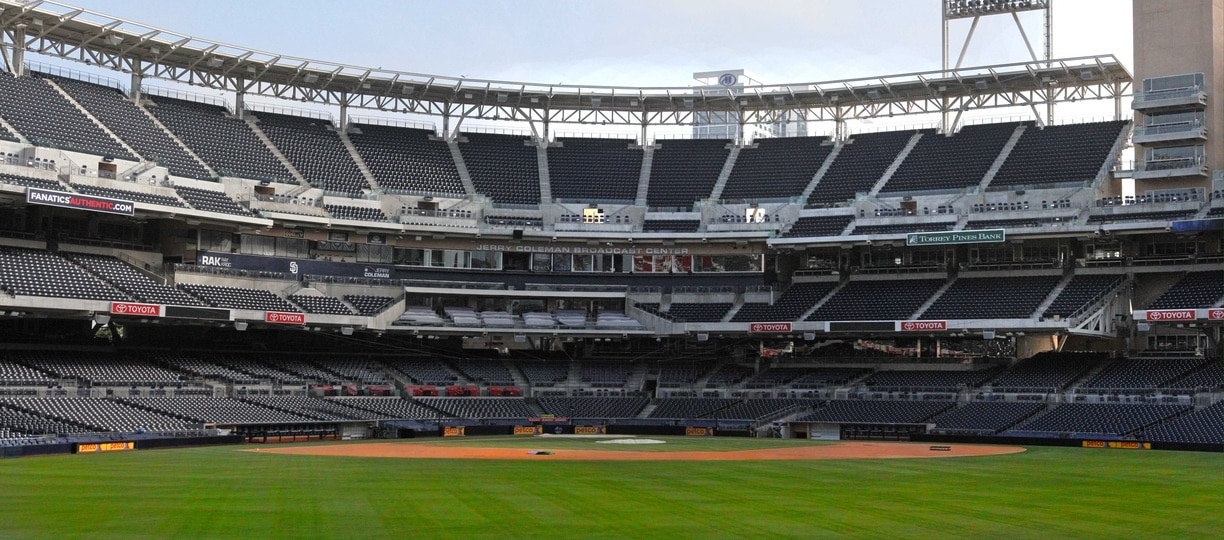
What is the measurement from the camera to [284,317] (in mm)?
70688

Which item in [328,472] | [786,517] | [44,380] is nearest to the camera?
[786,517]

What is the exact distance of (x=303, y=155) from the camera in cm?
8356

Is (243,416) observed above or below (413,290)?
below

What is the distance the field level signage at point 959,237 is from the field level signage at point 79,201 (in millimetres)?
47662

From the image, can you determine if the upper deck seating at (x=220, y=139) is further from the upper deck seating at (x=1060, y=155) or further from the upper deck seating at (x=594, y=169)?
the upper deck seating at (x=1060, y=155)

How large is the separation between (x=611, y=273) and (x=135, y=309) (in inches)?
1366

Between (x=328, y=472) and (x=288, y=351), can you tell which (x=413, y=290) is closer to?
(x=288, y=351)

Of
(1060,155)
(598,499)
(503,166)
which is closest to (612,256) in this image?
(503,166)

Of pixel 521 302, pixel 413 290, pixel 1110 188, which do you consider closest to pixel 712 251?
pixel 521 302

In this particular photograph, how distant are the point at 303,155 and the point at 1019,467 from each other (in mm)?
56843

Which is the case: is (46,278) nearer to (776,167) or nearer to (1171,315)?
(776,167)

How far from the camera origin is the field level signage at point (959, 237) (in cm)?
7300

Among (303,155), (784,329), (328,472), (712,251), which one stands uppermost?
(303,155)

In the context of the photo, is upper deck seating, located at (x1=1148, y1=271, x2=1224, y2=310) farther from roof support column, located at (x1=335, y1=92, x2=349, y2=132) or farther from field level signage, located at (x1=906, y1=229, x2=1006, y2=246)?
roof support column, located at (x1=335, y1=92, x2=349, y2=132)
